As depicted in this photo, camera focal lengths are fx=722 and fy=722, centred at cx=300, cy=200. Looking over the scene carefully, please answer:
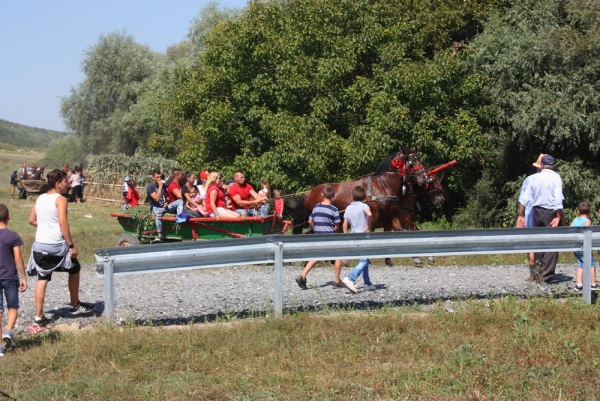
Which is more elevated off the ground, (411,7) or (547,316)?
(411,7)

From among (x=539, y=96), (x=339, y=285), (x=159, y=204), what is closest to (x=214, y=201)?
(x=159, y=204)

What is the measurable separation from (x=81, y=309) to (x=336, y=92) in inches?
630

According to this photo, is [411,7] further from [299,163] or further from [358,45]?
[299,163]

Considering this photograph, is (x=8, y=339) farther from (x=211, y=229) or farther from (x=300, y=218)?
(x=300, y=218)

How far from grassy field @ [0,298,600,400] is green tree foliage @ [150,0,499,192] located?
14.5 metres

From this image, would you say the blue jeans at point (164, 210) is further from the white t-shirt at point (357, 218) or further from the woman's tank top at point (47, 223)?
the woman's tank top at point (47, 223)

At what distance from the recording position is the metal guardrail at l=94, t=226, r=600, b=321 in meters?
8.16

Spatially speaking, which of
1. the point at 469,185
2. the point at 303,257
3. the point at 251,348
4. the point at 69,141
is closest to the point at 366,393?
the point at 251,348

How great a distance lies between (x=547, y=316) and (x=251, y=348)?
11.2 feet

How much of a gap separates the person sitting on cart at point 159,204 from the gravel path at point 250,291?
247cm

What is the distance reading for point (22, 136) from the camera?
168 meters

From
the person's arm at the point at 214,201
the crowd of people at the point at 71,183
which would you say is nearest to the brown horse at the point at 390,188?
the person's arm at the point at 214,201

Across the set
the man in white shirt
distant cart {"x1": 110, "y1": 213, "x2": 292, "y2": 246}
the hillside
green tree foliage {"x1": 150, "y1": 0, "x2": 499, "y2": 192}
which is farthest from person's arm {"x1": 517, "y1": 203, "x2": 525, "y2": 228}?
the hillside

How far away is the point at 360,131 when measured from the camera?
22.5 meters
